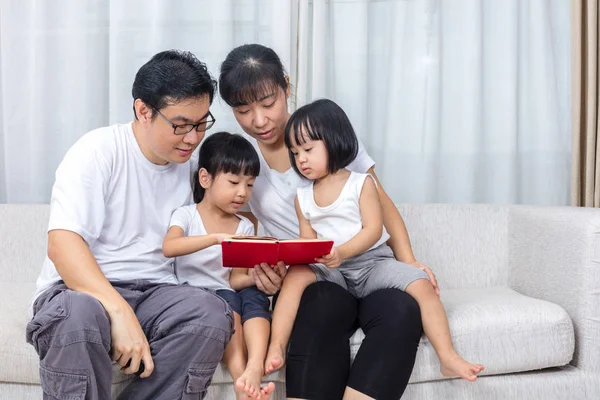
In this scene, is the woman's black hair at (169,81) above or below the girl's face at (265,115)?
above

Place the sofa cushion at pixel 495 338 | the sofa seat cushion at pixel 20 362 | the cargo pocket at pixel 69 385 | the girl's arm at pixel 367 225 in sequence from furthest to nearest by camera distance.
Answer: the girl's arm at pixel 367 225 → the sofa cushion at pixel 495 338 → the sofa seat cushion at pixel 20 362 → the cargo pocket at pixel 69 385

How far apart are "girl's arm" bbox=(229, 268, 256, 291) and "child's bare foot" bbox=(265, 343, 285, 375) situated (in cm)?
27

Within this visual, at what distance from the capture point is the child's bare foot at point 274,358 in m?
1.63

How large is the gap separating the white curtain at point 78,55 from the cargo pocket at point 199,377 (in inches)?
48.5

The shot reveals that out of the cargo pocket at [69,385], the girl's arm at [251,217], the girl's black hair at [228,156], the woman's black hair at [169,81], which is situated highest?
the woman's black hair at [169,81]

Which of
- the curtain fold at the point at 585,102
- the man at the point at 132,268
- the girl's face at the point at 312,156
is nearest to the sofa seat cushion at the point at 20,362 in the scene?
the man at the point at 132,268

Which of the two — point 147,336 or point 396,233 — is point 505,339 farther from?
point 147,336

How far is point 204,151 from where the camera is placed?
1.96 m

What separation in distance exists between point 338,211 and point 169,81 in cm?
58

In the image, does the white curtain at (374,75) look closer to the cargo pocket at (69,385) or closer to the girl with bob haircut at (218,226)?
the girl with bob haircut at (218,226)

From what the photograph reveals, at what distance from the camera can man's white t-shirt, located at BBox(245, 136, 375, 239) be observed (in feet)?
6.79

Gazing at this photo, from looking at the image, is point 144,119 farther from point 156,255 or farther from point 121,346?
point 121,346

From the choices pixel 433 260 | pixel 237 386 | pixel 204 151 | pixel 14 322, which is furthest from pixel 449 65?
pixel 14 322

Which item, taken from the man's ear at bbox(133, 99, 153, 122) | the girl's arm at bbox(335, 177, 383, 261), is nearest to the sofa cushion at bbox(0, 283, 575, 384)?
the girl's arm at bbox(335, 177, 383, 261)
